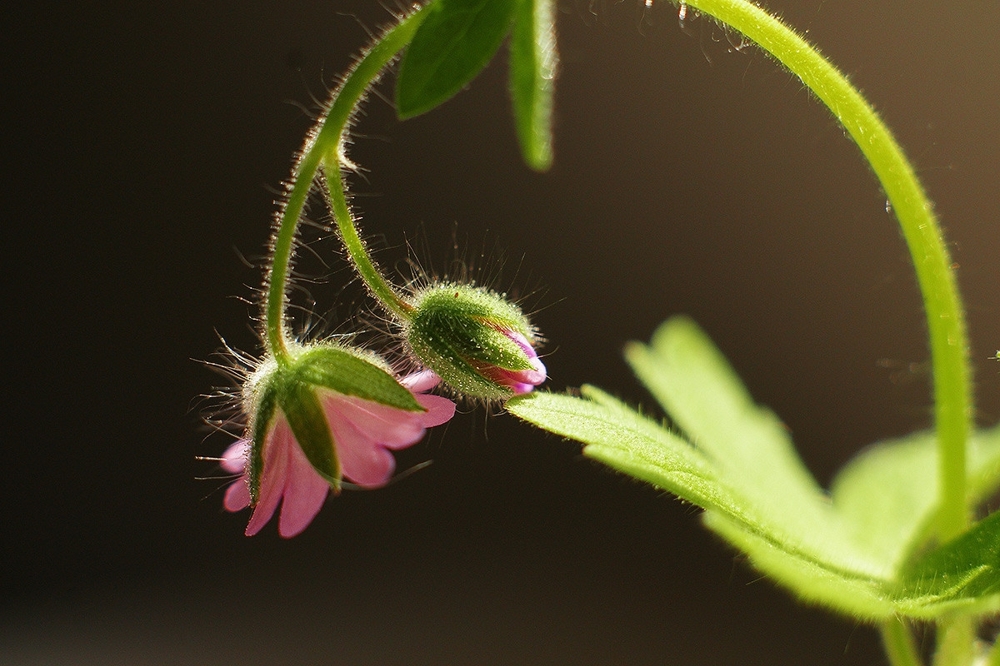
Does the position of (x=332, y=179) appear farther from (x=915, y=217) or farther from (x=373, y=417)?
(x=915, y=217)

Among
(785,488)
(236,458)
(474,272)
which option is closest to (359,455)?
(236,458)

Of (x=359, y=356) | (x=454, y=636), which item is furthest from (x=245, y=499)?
(x=454, y=636)

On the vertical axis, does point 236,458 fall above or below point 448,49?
below

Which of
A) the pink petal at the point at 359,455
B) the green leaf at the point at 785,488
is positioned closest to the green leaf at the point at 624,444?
the green leaf at the point at 785,488

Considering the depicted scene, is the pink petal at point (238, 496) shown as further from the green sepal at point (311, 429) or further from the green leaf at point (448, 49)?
the green leaf at point (448, 49)

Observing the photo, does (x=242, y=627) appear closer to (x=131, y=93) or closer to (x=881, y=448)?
(x=131, y=93)

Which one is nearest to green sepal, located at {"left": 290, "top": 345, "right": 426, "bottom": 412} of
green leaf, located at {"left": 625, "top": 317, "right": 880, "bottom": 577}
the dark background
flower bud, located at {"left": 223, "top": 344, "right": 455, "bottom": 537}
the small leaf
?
flower bud, located at {"left": 223, "top": 344, "right": 455, "bottom": 537}

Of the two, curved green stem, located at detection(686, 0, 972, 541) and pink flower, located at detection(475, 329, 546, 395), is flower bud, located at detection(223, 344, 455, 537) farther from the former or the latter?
curved green stem, located at detection(686, 0, 972, 541)
